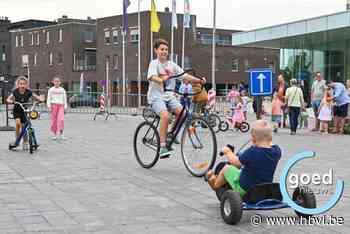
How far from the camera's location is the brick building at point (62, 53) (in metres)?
74.1

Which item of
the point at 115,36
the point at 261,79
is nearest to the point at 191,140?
the point at 261,79

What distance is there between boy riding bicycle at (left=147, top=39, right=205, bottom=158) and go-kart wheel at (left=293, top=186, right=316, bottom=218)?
10.4 ft

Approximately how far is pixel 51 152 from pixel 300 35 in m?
26.0

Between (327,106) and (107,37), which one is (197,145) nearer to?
(327,106)

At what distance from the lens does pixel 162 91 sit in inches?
353

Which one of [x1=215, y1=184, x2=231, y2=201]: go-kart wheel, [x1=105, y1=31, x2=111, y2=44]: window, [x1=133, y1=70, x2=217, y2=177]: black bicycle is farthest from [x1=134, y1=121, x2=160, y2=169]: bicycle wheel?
[x1=105, y1=31, x2=111, y2=44]: window

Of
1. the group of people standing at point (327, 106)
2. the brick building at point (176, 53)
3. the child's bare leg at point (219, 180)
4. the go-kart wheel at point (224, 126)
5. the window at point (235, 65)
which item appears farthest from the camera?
the window at point (235, 65)

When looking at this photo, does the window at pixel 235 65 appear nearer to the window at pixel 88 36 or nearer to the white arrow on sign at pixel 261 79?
the window at pixel 88 36

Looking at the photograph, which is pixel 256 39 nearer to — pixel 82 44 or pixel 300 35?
pixel 300 35

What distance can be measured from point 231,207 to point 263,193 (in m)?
0.36

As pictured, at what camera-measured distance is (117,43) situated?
67250 millimetres

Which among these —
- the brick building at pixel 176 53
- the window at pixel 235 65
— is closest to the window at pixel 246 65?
the brick building at pixel 176 53

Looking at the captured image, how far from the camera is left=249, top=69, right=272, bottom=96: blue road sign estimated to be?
12922mm

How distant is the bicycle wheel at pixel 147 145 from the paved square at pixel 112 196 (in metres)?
0.17
